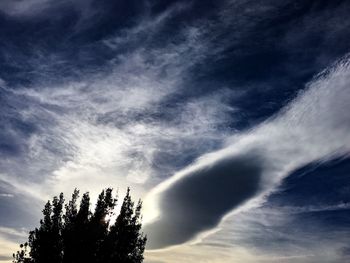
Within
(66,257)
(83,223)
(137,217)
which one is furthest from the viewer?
(137,217)

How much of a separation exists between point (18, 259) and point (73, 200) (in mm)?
6501

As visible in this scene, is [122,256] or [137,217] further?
[137,217]

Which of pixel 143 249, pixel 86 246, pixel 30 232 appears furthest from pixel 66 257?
pixel 143 249

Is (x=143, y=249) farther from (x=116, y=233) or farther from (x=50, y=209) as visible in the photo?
(x=50, y=209)

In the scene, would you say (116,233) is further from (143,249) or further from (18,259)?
(18,259)

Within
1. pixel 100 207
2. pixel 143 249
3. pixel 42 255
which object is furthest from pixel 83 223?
pixel 143 249

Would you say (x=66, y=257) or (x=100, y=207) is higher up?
(x=100, y=207)

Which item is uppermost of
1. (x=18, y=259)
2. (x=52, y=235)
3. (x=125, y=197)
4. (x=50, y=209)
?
(x=125, y=197)

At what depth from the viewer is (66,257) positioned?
1068 inches

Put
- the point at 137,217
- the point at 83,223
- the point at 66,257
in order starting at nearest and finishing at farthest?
the point at 66,257 → the point at 83,223 → the point at 137,217

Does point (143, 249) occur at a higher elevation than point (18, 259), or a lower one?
higher

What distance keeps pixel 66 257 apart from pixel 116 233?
452 cm

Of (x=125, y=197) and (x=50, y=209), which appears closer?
(x=50, y=209)

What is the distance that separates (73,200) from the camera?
99.8 feet
